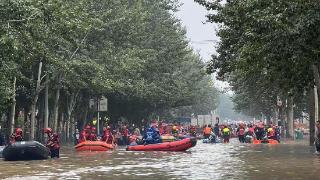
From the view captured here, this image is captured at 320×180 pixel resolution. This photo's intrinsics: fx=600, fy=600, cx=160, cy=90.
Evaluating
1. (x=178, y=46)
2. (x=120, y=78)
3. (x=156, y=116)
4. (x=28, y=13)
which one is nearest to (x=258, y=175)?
(x=28, y=13)

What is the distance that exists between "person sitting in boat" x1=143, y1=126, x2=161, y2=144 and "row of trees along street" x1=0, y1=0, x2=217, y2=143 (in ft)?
21.4

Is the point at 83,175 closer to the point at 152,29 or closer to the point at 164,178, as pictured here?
the point at 164,178

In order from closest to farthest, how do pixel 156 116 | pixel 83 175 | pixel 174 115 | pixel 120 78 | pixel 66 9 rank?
pixel 83 175 → pixel 66 9 → pixel 120 78 → pixel 156 116 → pixel 174 115

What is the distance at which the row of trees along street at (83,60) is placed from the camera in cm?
2673

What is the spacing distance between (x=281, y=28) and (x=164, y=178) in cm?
560

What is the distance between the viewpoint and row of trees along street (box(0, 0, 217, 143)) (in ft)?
87.7

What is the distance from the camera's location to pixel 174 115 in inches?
3903

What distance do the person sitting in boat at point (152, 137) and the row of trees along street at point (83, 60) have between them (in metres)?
6.52

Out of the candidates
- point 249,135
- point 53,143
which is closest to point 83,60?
point 53,143

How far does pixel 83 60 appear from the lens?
39.9m

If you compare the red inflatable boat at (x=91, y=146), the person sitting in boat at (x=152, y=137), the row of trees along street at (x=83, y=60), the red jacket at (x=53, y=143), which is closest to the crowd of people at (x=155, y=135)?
the person sitting in boat at (x=152, y=137)

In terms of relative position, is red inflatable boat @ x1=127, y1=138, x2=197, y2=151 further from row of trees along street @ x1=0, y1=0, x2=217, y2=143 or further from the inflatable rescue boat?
the inflatable rescue boat

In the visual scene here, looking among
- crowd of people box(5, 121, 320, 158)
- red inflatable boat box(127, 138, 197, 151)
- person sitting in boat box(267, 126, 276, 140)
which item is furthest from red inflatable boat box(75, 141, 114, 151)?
person sitting in boat box(267, 126, 276, 140)

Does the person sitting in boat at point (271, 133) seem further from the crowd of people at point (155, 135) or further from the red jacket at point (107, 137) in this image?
the red jacket at point (107, 137)
